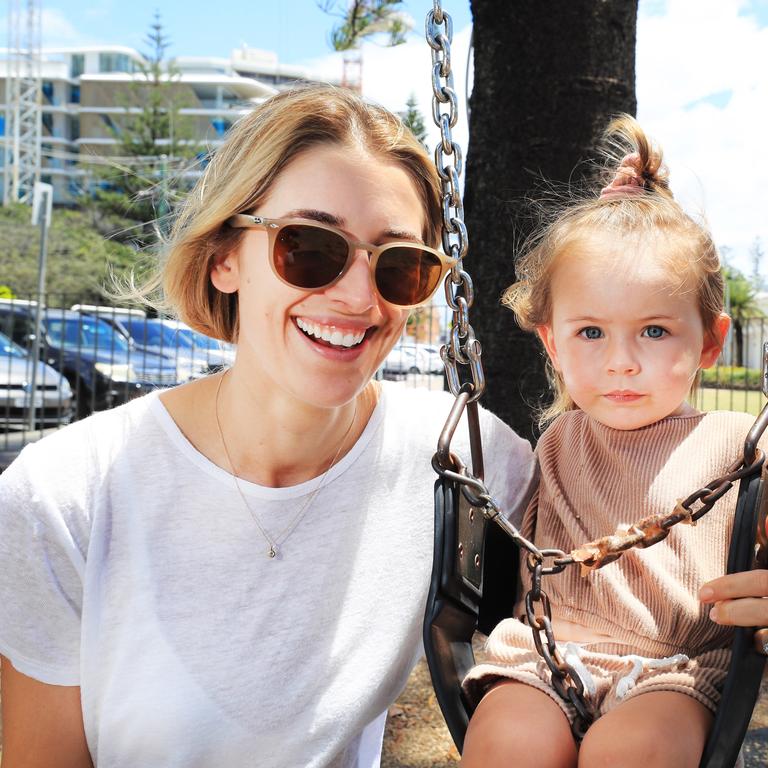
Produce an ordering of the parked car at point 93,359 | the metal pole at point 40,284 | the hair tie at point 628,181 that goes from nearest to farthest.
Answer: the hair tie at point 628,181, the metal pole at point 40,284, the parked car at point 93,359

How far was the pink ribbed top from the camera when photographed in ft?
5.62

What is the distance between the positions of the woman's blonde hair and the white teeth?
287mm

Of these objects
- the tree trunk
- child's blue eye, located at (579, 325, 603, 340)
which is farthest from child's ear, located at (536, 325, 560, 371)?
the tree trunk

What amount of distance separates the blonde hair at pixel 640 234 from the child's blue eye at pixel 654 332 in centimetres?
11

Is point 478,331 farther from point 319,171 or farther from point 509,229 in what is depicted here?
point 319,171

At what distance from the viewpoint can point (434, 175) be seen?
2.11 m

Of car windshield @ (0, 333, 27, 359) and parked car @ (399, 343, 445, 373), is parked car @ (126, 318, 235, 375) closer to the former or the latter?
car windshield @ (0, 333, 27, 359)

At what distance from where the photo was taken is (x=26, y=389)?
10.2 metres

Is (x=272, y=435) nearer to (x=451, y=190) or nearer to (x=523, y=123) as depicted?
(x=451, y=190)

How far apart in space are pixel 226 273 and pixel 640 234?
3.05 ft

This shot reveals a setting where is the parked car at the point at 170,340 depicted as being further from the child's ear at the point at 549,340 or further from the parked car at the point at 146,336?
the child's ear at the point at 549,340

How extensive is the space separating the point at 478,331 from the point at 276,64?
98585 mm

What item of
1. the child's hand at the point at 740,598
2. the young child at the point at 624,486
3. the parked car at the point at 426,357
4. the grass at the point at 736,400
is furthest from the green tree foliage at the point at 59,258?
the child's hand at the point at 740,598

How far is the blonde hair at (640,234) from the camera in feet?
6.19
